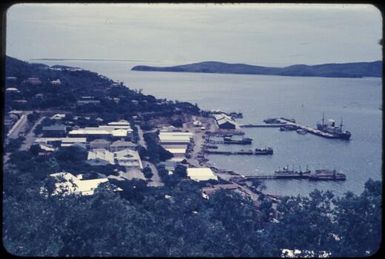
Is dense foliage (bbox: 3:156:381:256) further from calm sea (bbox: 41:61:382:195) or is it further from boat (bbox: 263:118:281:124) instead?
boat (bbox: 263:118:281:124)

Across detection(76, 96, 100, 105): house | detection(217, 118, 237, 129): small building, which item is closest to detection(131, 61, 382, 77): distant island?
detection(217, 118, 237, 129): small building

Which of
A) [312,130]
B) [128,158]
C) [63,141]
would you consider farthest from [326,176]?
[63,141]

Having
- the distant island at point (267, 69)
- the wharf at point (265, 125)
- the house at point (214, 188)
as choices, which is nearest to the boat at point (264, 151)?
the wharf at point (265, 125)

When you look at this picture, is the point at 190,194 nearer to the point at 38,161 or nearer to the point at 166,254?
the point at 166,254

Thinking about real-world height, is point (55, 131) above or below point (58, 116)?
below

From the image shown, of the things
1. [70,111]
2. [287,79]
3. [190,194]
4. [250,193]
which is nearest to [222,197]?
[190,194]

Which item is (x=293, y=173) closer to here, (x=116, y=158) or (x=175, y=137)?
(x=175, y=137)
